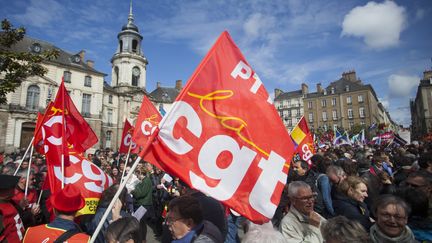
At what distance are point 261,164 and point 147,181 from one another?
4.79 metres

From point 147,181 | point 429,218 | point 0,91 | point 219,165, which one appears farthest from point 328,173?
point 0,91

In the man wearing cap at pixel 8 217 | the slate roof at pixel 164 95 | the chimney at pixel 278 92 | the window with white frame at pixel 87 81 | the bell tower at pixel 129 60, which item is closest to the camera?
the man wearing cap at pixel 8 217

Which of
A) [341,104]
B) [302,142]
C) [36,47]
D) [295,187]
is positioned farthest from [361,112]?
[295,187]

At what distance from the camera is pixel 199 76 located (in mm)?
2424

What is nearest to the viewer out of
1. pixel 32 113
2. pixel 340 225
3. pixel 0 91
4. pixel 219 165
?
pixel 340 225

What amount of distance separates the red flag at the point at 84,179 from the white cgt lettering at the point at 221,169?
235cm

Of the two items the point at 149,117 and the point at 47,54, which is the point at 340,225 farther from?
the point at 47,54

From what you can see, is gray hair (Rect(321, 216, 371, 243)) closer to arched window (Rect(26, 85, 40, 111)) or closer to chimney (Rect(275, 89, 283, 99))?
arched window (Rect(26, 85, 40, 111))

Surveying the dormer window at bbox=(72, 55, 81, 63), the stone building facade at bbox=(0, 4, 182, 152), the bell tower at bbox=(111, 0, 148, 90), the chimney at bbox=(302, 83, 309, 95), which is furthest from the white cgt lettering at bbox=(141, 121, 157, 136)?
the chimney at bbox=(302, 83, 309, 95)

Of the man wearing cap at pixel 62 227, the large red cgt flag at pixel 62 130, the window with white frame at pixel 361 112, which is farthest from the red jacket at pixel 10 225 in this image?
the window with white frame at pixel 361 112

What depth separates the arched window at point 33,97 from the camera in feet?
111

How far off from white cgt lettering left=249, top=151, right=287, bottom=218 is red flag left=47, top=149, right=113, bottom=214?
2634mm

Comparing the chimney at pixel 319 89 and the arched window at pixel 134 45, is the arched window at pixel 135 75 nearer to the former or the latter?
the arched window at pixel 134 45

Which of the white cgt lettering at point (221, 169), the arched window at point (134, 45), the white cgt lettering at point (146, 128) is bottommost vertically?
the white cgt lettering at point (221, 169)
